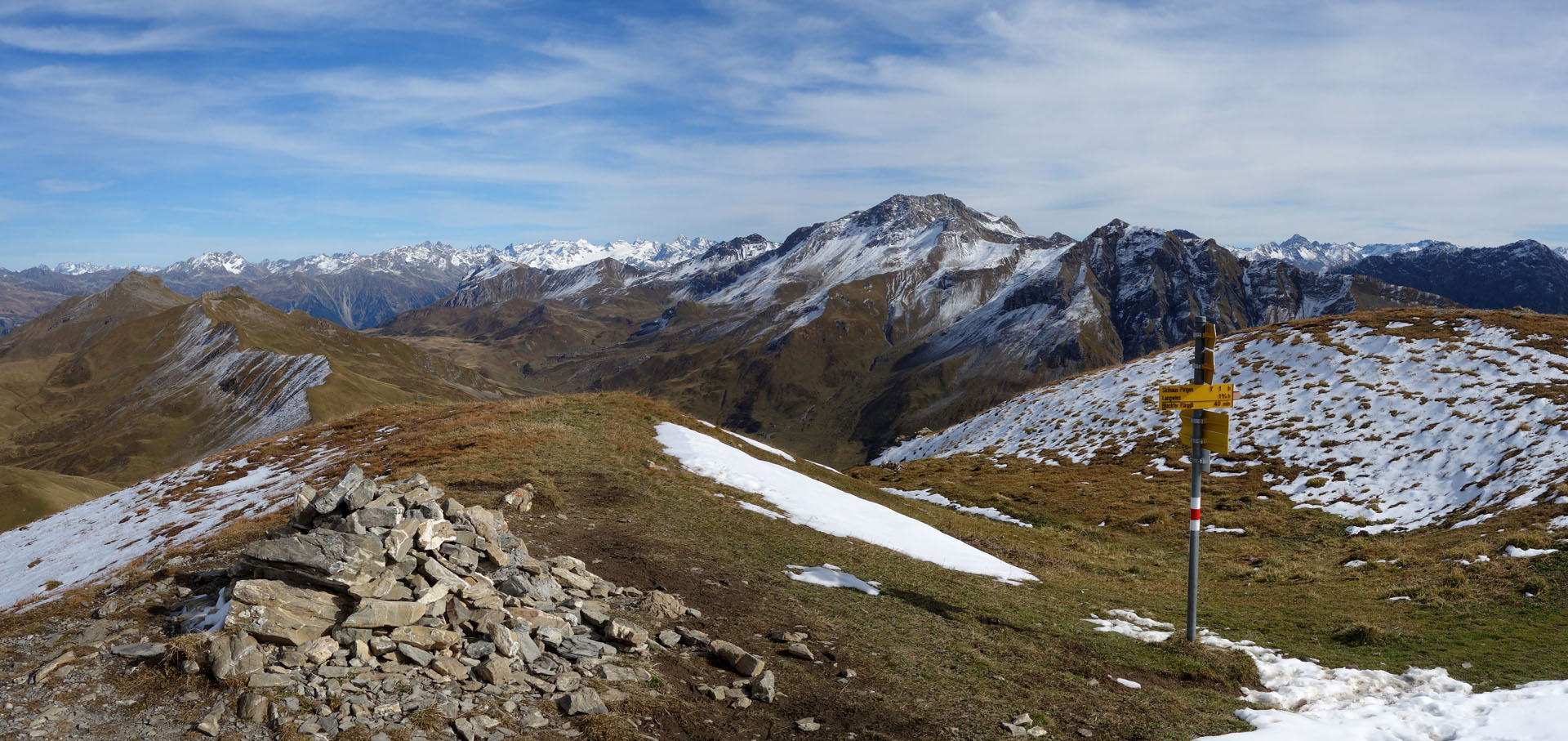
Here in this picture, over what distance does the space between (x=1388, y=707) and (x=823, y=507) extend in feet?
53.4

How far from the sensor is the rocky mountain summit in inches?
380

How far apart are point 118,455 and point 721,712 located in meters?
221

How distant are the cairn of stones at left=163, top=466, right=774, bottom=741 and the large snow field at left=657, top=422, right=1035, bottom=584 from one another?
10.7m

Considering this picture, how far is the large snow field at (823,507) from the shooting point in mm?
23266

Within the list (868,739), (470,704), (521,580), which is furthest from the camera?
(521,580)

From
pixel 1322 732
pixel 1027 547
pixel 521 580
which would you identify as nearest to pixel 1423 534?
pixel 1027 547

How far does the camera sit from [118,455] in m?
172

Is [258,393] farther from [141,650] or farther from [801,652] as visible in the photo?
[801,652]

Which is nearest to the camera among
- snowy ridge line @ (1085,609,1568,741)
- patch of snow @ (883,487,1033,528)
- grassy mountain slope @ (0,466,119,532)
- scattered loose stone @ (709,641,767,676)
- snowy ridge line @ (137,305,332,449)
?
snowy ridge line @ (1085,609,1568,741)

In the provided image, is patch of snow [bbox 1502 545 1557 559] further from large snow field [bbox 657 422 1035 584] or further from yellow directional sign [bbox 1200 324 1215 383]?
yellow directional sign [bbox 1200 324 1215 383]

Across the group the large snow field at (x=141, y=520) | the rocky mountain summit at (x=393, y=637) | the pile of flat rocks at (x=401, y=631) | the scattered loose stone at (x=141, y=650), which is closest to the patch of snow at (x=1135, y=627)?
the rocky mountain summit at (x=393, y=637)

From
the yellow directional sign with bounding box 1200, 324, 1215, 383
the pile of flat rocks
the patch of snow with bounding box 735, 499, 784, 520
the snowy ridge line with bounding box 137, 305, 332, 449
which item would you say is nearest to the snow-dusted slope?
the yellow directional sign with bounding box 1200, 324, 1215, 383

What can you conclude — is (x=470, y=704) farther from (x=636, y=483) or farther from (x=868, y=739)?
(x=636, y=483)

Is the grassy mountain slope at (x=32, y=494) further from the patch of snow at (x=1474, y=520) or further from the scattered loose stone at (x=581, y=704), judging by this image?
the patch of snow at (x=1474, y=520)
